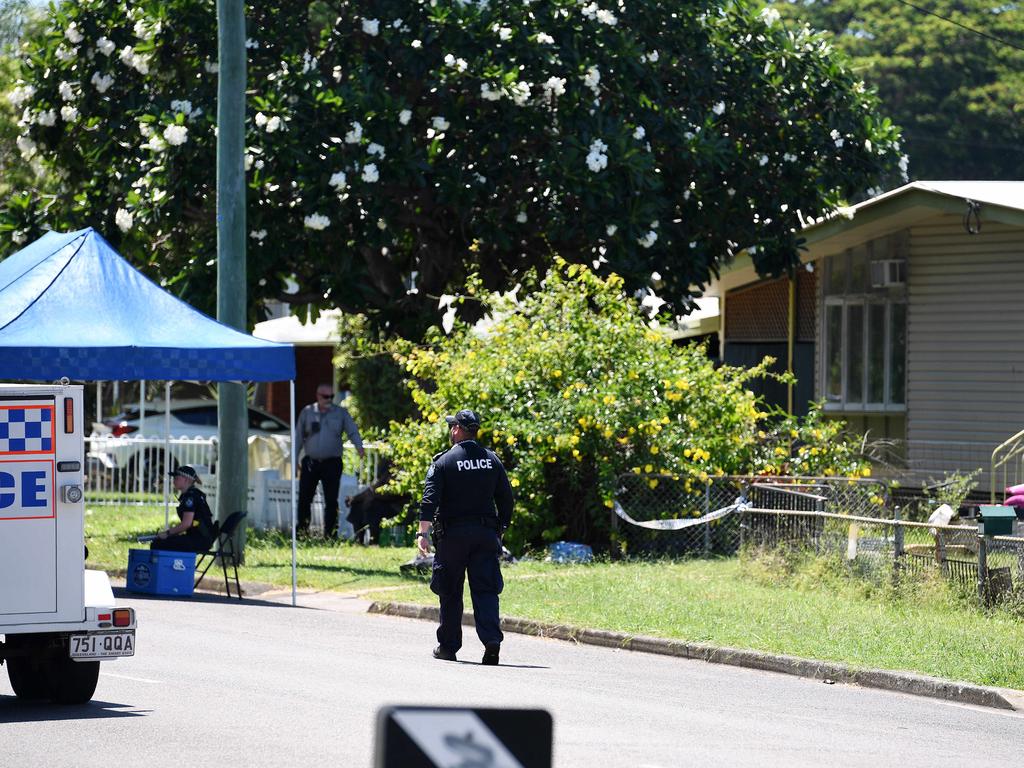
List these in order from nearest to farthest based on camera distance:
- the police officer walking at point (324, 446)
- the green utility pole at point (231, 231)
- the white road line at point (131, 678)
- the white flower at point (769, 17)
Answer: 1. the white road line at point (131, 678)
2. the green utility pole at point (231, 231)
3. the police officer walking at point (324, 446)
4. the white flower at point (769, 17)

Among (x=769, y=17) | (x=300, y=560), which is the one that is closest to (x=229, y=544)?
(x=300, y=560)

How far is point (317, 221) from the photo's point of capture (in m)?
19.8

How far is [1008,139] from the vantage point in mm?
49781

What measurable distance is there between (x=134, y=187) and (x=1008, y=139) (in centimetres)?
3508

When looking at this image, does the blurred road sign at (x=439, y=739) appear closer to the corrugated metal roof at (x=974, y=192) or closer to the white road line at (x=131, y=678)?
the white road line at (x=131, y=678)

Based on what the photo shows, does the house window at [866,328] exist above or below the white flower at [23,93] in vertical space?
below

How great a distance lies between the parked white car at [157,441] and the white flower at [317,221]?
12.7 ft

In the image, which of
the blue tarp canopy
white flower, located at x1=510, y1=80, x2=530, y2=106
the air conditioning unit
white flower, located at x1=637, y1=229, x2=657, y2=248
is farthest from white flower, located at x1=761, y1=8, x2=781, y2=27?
the blue tarp canopy

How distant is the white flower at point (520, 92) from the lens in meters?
20.1

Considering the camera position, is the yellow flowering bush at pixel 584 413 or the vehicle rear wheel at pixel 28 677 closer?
the vehicle rear wheel at pixel 28 677

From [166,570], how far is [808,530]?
19.5 ft

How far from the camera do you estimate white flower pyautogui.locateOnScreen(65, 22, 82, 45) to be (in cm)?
2159

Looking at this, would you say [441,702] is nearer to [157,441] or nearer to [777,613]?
[777,613]

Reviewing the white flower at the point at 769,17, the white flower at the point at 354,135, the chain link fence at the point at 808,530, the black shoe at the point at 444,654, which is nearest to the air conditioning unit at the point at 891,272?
the white flower at the point at 769,17
